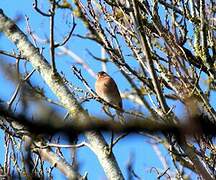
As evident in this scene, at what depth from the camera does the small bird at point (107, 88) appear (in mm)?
6945

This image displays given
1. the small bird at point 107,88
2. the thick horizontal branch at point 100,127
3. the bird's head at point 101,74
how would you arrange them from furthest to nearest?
1. the bird's head at point 101,74
2. the small bird at point 107,88
3. the thick horizontal branch at point 100,127

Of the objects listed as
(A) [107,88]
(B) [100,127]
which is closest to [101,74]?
(A) [107,88]

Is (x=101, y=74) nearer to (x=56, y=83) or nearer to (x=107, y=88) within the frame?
(x=107, y=88)

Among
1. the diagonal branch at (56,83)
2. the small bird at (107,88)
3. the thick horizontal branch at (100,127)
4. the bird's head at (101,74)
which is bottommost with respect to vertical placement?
the thick horizontal branch at (100,127)

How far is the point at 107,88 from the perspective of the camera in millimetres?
7156

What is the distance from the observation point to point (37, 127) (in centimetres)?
114

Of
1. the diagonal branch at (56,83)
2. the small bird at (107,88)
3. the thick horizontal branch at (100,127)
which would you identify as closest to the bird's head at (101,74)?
the small bird at (107,88)

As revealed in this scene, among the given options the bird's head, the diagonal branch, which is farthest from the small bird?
the diagonal branch

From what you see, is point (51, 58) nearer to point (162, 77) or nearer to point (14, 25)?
point (14, 25)

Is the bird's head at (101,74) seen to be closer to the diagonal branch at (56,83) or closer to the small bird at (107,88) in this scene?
the small bird at (107,88)

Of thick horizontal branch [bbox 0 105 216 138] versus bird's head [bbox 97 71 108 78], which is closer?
thick horizontal branch [bbox 0 105 216 138]

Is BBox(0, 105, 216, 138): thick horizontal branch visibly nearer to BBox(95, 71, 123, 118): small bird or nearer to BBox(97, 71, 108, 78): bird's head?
BBox(95, 71, 123, 118): small bird

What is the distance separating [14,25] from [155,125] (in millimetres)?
3003

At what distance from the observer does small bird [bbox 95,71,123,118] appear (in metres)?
6.95
